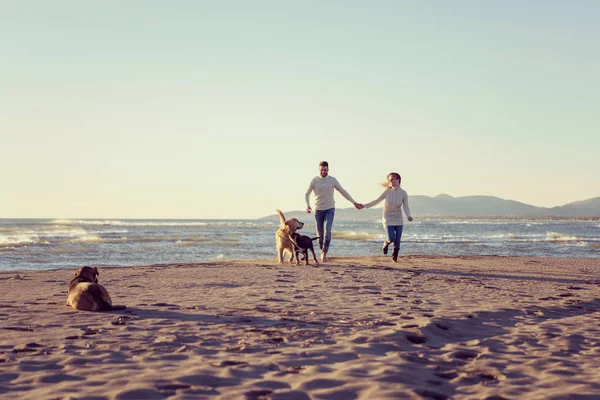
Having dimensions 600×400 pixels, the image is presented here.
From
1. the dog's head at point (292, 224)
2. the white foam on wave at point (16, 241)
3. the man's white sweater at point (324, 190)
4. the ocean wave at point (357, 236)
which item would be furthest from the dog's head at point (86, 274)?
the ocean wave at point (357, 236)

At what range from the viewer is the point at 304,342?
503cm

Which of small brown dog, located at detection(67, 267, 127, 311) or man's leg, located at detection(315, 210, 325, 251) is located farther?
man's leg, located at detection(315, 210, 325, 251)

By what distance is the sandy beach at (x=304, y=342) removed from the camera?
3.81m

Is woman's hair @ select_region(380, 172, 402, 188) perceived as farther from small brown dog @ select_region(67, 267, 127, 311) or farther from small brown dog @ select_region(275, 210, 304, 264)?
small brown dog @ select_region(67, 267, 127, 311)

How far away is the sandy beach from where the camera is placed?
3.81m

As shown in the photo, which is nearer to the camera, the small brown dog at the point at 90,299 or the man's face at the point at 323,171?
the small brown dog at the point at 90,299

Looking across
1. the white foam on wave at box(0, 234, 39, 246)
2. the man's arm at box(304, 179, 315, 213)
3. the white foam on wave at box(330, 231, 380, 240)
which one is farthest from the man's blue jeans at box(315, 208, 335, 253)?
the white foam on wave at box(330, 231, 380, 240)

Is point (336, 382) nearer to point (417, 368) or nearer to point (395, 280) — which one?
point (417, 368)

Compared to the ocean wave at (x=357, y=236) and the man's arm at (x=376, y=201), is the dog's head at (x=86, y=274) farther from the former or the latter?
the ocean wave at (x=357, y=236)

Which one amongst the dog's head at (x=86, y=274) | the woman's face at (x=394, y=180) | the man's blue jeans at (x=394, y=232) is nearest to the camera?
the dog's head at (x=86, y=274)

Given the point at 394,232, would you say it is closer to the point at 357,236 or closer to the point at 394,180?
the point at 394,180

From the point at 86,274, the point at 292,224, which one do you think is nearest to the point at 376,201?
the point at 292,224

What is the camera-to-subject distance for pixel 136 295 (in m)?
8.01

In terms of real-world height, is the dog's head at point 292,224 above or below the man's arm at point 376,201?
below
